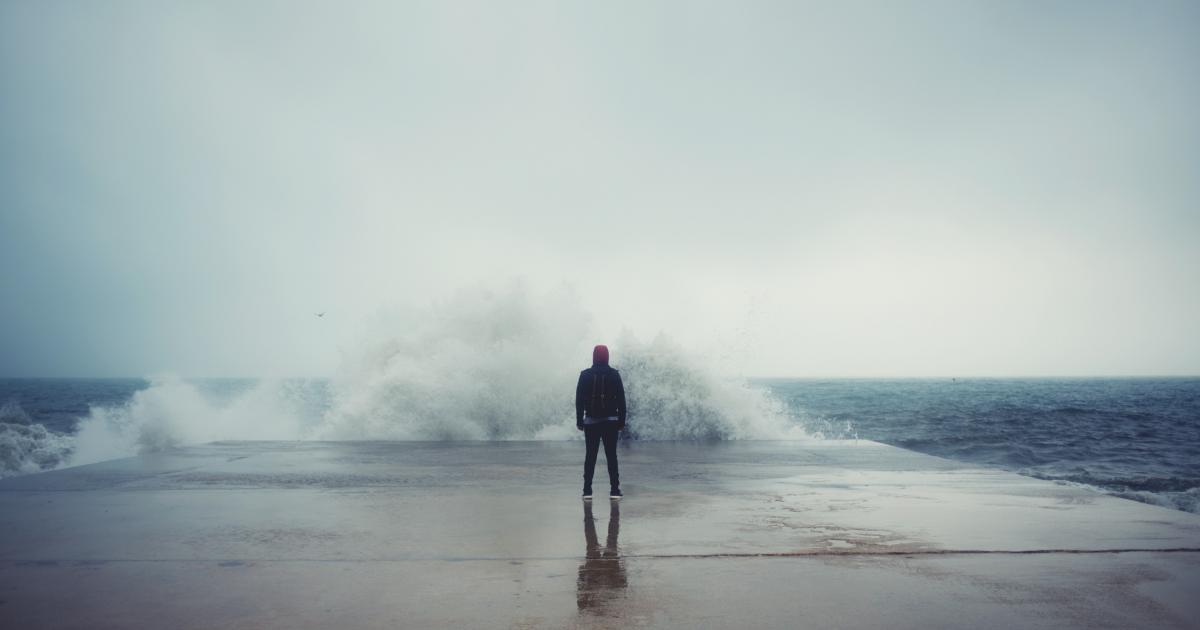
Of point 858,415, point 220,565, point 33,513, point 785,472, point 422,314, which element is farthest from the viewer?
point 858,415

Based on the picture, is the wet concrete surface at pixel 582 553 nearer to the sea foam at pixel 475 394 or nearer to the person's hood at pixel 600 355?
the person's hood at pixel 600 355

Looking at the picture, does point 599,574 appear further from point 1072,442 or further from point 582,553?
point 1072,442

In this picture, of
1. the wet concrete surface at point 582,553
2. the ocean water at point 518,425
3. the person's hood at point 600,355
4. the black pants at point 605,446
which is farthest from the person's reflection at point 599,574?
the ocean water at point 518,425

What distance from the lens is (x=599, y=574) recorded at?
3.81 metres

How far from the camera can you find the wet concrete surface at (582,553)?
321 cm

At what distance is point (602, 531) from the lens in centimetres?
490

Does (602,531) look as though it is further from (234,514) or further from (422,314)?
(422,314)

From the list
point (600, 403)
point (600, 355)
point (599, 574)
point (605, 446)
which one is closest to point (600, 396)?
point (600, 403)

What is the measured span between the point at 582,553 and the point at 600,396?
2.54 meters

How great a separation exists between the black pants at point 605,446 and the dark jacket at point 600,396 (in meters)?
0.10

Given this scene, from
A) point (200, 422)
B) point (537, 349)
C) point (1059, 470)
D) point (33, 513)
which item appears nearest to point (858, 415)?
point (1059, 470)

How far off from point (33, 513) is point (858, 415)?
3930 centimetres

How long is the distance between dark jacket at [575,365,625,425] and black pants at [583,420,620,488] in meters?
0.10

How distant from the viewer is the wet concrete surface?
126 inches
